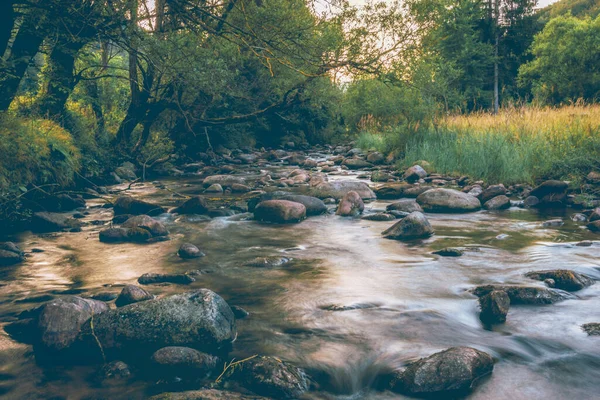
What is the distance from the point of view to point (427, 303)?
4145 millimetres

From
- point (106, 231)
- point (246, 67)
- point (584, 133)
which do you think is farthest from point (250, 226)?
point (246, 67)

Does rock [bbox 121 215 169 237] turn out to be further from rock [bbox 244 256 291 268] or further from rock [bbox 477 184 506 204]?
rock [bbox 477 184 506 204]

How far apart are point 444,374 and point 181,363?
1.47 meters

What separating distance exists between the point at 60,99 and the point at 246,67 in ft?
24.0

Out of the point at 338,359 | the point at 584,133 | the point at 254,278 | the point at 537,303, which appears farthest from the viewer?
the point at 584,133

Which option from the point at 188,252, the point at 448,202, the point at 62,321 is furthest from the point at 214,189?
the point at 62,321

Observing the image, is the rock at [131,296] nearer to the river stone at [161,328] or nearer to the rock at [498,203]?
the river stone at [161,328]

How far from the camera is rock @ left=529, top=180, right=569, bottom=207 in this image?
325 inches

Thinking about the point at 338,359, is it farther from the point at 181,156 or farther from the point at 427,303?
the point at 181,156

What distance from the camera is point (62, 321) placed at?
328 centimetres

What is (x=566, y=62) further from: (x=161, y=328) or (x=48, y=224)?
(x=161, y=328)

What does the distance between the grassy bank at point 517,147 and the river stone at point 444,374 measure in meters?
6.57

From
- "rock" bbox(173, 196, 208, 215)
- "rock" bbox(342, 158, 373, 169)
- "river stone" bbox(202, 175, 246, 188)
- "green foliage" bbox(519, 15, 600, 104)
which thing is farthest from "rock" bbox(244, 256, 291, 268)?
"green foliage" bbox(519, 15, 600, 104)

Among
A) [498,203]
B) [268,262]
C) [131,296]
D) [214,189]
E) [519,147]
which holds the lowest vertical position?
[498,203]
